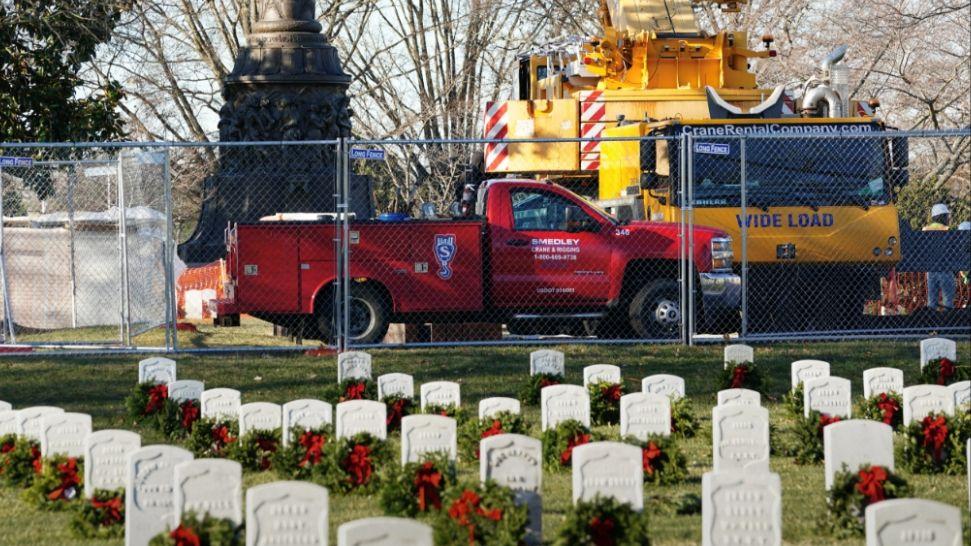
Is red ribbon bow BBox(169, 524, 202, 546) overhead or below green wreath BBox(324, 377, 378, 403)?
below

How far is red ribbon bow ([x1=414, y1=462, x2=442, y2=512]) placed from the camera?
923 centimetres

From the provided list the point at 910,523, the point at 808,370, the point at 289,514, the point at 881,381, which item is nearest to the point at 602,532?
the point at 289,514

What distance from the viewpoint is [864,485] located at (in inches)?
347

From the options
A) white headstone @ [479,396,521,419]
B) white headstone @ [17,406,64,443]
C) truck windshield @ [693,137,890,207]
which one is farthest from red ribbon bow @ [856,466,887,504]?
truck windshield @ [693,137,890,207]

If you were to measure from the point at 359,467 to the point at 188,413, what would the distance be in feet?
8.56

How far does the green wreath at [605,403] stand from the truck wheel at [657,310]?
4.83 metres

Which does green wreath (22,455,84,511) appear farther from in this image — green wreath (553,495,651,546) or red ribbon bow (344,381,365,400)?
red ribbon bow (344,381,365,400)

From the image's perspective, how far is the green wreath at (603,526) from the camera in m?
7.70

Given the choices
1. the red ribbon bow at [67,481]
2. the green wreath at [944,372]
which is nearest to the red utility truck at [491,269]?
the green wreath at [944,372]

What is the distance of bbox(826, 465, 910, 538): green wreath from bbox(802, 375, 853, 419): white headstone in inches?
123

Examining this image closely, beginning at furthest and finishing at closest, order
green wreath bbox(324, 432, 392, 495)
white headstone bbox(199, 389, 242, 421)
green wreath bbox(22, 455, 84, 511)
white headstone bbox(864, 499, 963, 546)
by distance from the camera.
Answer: white headstone bbox(199, 389, 242, 421), green wreath bbox(324, 432, 392, 495), green wreath bbox(22, 455, 84, 511), white headstone bbox(864, 499, 963, 546)

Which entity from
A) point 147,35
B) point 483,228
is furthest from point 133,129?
point 483,228

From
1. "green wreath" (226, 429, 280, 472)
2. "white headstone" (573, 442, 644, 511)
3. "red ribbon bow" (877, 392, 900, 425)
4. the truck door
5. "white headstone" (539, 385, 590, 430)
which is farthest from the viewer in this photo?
the truck door

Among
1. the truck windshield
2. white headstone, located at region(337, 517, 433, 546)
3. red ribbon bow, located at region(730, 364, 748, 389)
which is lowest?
red ribbon bow, located at region(730, 364, 748, 389)
